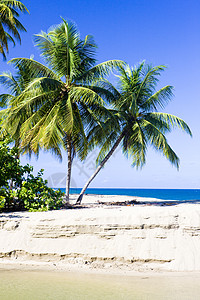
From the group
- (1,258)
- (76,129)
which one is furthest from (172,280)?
(76,129)

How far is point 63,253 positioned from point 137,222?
1867mm

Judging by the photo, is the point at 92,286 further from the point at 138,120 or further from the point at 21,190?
the point at 138,120

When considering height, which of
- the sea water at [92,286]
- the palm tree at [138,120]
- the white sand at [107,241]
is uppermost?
the palm tree at [138,120]

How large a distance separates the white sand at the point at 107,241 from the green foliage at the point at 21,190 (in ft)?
5.33

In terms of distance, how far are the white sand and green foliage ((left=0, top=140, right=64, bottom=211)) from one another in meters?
1.62

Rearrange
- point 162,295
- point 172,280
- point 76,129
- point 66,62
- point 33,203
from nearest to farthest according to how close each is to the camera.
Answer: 1. point 162,295
2. point 172,280
3. point 33,203
4. point 76,129
5. point 66,62

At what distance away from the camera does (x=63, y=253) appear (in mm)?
6570

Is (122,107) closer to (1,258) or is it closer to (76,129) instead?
(76,129)

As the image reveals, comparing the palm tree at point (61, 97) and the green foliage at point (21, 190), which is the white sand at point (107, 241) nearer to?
the green foliage at point (21, 190)

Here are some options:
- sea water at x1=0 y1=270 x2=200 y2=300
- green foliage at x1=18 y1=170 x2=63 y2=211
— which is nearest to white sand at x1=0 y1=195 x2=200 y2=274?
sea water at x1=0 y1=270 x2=200 y2=300

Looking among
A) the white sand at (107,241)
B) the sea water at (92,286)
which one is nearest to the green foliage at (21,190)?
the white sand at (107,241)

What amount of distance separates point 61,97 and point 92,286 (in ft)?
31.8

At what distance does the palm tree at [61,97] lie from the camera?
12281 mm

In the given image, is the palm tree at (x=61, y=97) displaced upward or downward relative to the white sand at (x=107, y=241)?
upward
